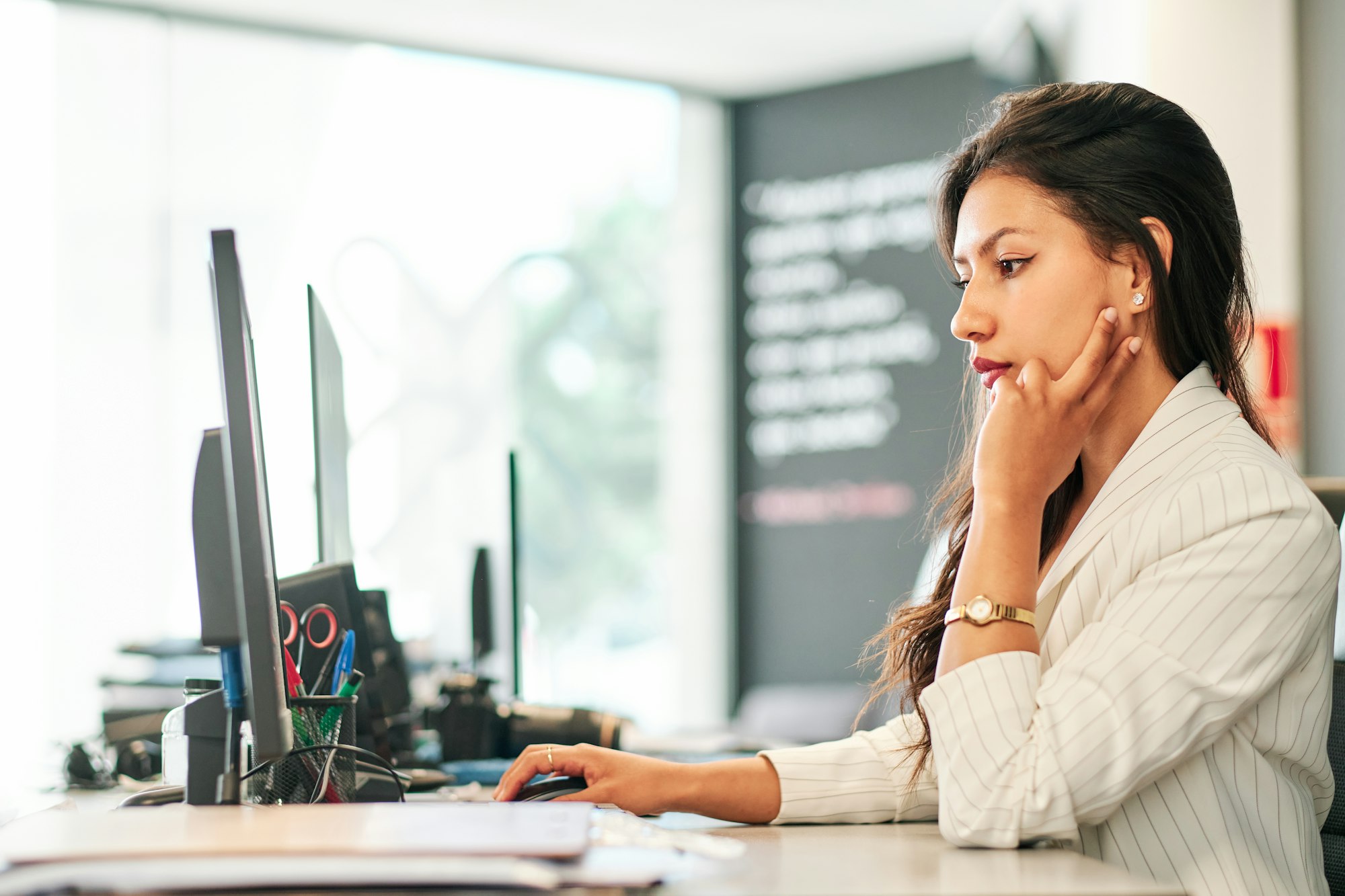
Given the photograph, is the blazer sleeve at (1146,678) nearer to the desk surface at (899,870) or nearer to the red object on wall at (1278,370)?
the desk surface at (899,870)

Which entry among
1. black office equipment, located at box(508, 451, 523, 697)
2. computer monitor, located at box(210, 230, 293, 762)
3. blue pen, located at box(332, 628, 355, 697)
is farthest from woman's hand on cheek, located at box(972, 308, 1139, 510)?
black office equipment, located at box(508, 451, 523, 697)

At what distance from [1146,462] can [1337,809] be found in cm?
49

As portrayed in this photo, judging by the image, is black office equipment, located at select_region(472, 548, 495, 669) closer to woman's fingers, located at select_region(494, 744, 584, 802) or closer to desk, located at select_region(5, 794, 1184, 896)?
woman's fingers, located at select_region(494, 744, 584, 802)

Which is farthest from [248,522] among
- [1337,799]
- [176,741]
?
[1337,799]

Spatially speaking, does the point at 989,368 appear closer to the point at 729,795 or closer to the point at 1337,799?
the point at 729,795

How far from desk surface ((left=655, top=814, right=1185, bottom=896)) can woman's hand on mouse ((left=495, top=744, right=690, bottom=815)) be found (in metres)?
0.09

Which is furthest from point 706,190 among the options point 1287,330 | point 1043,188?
point 1043,188

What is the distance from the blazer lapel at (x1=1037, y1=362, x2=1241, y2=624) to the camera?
1.06 m

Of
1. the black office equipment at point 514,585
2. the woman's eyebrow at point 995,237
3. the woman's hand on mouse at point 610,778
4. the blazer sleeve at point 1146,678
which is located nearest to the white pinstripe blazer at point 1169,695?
the blazer sleeve at point 1146,678

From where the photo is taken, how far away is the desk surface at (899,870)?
71 cm

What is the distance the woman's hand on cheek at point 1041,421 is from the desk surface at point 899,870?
292mm

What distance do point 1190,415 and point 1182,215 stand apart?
20cm

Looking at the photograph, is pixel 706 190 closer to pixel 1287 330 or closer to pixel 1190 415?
pixel 1287 330

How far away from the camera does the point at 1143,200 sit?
1114mm
